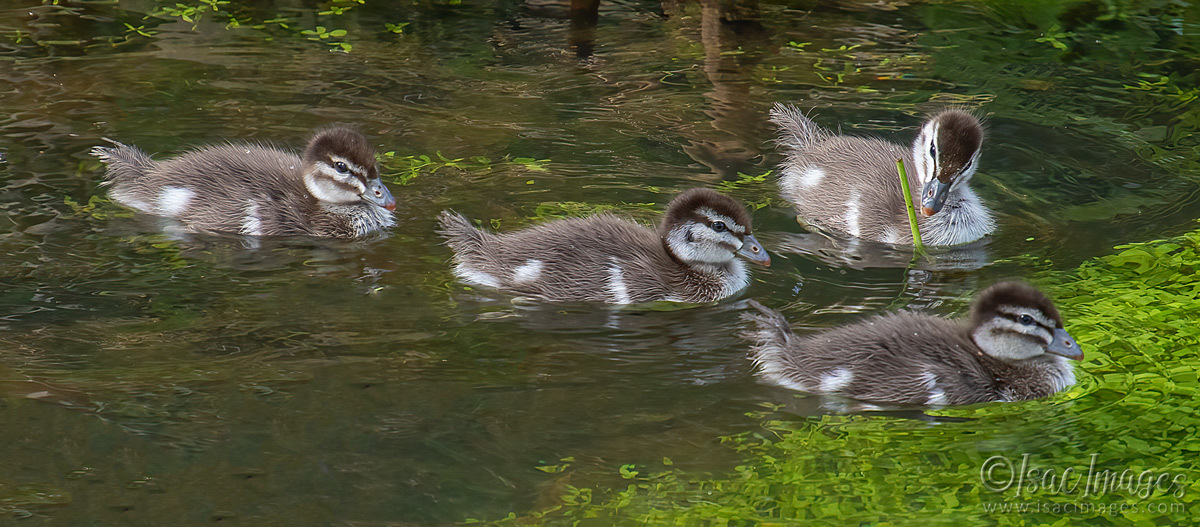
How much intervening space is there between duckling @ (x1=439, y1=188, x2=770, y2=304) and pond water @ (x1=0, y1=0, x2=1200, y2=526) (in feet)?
0.45

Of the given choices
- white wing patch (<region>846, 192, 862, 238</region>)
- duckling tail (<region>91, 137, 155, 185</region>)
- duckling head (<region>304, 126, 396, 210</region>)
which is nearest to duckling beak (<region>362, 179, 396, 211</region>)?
duckling head (<region>304, 126, 396, 210</region>)

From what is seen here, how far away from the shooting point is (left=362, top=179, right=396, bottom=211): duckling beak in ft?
24.2

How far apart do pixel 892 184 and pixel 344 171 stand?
3.27 meters

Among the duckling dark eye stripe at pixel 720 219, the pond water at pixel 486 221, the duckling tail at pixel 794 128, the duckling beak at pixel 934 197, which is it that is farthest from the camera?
the duckling tail at pixel 794 128

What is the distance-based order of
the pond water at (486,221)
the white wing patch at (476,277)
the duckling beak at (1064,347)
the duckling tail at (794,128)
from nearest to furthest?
the pond water at (486,221) → the duckling beak at (1064,347) → the white wing patch at (476,277) → the duckling tail at (794,128)

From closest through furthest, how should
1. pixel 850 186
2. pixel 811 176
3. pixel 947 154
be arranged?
1. pixel 947 154
2. pixel 850 186
3. pixel 811 176

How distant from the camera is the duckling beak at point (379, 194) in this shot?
7.38 meters

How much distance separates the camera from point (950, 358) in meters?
5.43

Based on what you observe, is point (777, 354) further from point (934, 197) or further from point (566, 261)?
point (934, 197)

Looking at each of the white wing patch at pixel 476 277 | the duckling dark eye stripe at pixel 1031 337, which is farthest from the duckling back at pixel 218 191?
the duckling dark eye stripe at pixel 1031 337

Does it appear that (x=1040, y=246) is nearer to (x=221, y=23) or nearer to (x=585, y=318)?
(x=585, y=318)

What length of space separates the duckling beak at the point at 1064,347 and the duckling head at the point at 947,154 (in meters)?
1.99

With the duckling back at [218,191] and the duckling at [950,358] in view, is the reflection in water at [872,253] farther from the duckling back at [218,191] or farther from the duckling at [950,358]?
the duckling back at [218,191]

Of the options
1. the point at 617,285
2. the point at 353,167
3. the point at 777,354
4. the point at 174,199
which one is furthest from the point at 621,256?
the point at 174,199
